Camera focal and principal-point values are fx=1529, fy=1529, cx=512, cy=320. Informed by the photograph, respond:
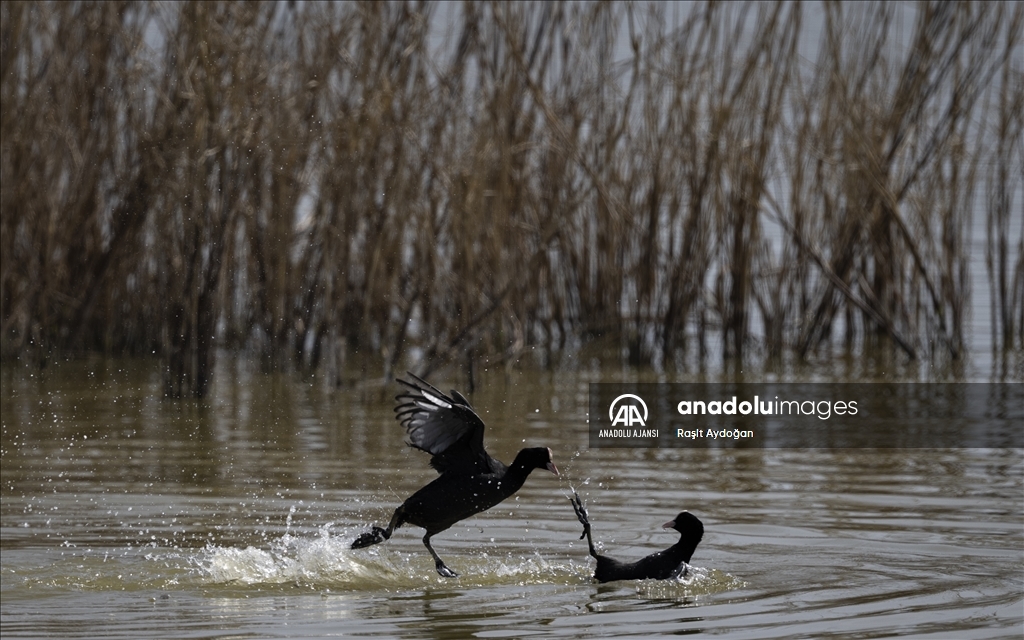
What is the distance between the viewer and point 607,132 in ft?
31.6

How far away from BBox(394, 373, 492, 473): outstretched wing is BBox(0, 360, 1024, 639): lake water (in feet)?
1.16

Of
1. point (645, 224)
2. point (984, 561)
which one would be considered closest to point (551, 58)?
point (645, 224)

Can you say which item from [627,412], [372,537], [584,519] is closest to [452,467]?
[372,537]

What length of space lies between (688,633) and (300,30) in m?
5.67

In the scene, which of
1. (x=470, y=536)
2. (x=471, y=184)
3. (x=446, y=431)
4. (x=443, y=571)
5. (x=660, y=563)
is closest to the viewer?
(x=660, y=563)

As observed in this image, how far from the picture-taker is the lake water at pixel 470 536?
4305mm

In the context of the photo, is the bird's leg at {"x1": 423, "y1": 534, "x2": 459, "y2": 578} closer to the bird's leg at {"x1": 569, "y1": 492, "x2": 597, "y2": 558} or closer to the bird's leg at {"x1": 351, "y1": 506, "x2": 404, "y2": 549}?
the bird's leg at {"x1": 351, "y1": 506, "x2": 404, "y2": 549}

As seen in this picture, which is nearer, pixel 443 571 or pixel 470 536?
pixel 443 571

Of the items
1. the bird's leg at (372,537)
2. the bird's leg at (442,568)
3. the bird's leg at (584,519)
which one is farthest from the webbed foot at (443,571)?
the bird's leg at (584,519)

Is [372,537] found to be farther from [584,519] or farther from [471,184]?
[471,184]

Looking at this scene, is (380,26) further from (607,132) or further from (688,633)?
(688,633)

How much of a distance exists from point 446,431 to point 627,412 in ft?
12.6

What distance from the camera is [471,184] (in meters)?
8.74

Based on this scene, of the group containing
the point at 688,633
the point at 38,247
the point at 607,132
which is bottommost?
the point at 688,633
